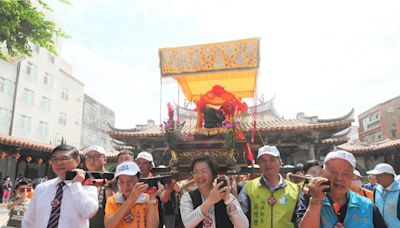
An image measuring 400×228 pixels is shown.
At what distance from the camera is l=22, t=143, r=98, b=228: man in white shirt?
2225 mm

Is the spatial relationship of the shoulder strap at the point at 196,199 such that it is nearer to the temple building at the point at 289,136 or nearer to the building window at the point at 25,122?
the temple building at the point at 289,136

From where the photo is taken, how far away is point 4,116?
21.1m

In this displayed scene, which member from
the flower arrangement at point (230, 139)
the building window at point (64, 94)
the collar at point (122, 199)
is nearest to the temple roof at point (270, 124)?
the flower arrangement at point (230, 139)

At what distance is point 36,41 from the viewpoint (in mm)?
5211

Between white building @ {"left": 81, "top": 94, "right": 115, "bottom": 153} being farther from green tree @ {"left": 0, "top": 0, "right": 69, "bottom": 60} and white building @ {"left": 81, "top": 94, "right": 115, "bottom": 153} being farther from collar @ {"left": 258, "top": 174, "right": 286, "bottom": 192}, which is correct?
collar @ {"left": 258, "top": 174, "right": 286, "bottom": 192}

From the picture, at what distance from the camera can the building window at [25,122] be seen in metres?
22.5

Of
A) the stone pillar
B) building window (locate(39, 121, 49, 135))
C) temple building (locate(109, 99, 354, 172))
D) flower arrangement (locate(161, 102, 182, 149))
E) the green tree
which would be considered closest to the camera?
the green tree

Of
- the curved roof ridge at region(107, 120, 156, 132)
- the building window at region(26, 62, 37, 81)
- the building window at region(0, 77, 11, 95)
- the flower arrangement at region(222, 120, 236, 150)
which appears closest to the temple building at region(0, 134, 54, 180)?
the curved roof ridge at region(107, 120, 156, 132)

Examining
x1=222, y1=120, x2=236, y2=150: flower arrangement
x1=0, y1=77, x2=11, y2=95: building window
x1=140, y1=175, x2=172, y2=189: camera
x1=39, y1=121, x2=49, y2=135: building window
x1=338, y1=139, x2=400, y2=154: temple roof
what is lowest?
x1=140, y1=175, x2=172, y2=189: camera

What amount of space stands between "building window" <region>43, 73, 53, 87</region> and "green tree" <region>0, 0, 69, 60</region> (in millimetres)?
21797

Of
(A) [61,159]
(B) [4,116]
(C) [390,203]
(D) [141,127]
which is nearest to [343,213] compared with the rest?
(A) [61,159]

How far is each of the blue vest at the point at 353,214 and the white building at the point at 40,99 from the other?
2225 centimetres

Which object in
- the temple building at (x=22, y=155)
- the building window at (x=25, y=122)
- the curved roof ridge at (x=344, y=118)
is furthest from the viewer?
the building window at (x=25, y=122)

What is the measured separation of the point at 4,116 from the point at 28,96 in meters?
2.65
